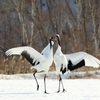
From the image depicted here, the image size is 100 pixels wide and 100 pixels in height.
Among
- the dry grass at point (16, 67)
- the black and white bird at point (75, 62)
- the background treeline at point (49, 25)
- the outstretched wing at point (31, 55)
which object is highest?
the background treeline at point (49, 25)

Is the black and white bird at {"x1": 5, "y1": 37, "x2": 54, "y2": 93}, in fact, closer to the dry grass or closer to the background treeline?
the dry grass

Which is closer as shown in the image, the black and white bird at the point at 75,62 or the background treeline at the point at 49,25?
A: the black and white bird at the point at 75,62

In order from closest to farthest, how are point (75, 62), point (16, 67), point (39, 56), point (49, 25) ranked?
point (39, 56)
point (75, 62)
point (16, 67)
point (49, 25)

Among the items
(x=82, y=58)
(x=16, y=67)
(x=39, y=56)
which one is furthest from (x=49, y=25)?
(x=39, y=56)

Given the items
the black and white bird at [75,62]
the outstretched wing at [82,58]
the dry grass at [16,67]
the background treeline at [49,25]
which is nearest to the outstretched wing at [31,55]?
the black and white bird at [75,62]

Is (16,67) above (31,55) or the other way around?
above

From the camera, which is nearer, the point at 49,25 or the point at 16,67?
the point at 16,67

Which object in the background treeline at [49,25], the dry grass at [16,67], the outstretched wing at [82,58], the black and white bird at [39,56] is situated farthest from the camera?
the background treeline at [49,25]

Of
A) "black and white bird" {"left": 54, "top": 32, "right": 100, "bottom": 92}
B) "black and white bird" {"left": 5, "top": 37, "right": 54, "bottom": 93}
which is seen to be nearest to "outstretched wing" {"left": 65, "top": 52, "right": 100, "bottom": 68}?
"black and white bird" {"left": 54, "top": 32, "right": 100, "bottom": 92}

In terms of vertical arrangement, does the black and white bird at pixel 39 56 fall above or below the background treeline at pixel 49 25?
below

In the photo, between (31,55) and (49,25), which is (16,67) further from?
(49,25)

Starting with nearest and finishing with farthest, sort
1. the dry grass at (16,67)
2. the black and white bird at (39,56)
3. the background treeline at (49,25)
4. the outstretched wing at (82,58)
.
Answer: the black and white bird at (39,56), the outstretched wing at (82,58), the dry grass at (16,67), the background treeline at (49,25)

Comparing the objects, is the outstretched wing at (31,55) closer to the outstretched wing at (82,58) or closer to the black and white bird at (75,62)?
the black and white bird at (75,62)

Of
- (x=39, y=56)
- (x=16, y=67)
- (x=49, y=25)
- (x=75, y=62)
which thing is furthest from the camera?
(x=49, y=25)
